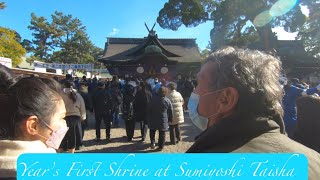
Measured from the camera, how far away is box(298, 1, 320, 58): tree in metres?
24.5

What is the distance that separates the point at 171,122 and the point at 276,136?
19.8ft

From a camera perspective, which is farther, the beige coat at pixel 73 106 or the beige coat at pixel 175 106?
the beige coat at pixel 175 106

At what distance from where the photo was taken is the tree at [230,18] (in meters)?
20.6

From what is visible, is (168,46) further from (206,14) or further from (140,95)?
(140,95)

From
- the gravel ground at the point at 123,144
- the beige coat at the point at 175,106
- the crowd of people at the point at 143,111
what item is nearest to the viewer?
the crowd of people at the point at 143,111

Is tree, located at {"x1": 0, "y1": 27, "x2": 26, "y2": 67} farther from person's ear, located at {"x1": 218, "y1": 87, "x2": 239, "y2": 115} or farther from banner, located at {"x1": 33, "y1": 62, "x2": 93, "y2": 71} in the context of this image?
person's ear, located at {"x1": 218, "y1": 87, "x2": 239, "y2": 115}

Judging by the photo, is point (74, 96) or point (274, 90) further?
point (74, 96)

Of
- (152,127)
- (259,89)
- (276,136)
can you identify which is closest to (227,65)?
(259,89)

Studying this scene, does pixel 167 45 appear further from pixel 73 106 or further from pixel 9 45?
pixel 73 106

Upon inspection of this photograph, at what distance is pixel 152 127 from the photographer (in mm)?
6762

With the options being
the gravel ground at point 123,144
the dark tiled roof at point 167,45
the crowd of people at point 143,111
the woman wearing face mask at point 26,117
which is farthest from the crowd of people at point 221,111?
the dark tiled roof at point 167,45

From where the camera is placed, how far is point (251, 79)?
4.82 ft

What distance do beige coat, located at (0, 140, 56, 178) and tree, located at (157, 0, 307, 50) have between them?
17.5 meters

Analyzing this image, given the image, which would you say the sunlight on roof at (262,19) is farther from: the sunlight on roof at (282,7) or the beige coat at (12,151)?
the beige coat at (12,151)
